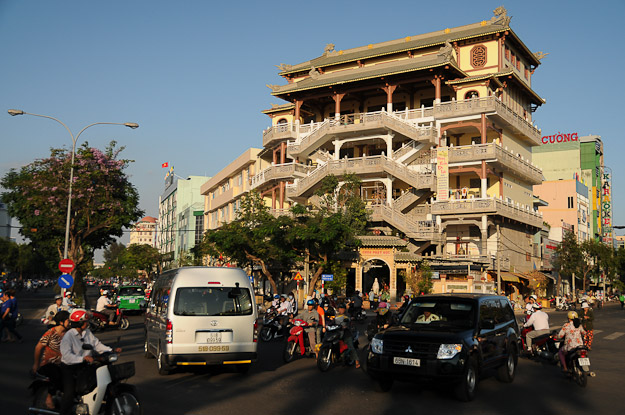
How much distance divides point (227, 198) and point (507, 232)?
3359cm

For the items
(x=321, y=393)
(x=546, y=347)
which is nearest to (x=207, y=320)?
(x=321, y=393)

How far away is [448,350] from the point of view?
9992mm

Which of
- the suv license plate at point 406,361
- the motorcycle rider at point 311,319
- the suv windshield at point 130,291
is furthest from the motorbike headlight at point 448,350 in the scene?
the suv windshield at point 130,291

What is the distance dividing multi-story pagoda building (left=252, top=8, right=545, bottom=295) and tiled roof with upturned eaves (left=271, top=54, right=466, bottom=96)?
120 mm

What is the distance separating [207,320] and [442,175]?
3387 cm

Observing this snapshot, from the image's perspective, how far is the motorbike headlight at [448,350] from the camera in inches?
392

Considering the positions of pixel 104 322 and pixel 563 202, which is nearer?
pixel 104 322

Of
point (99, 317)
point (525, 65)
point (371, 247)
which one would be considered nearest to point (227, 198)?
point (371, 247)

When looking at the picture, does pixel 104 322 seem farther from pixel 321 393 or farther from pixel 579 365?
pixel 579 365

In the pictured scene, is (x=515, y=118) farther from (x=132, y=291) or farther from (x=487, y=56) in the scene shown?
(x=132, y=291)

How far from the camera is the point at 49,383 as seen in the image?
7.73 metres

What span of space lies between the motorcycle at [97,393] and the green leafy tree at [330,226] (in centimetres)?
2842

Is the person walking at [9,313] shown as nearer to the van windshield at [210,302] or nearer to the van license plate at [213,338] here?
the van windshield at [210,302]

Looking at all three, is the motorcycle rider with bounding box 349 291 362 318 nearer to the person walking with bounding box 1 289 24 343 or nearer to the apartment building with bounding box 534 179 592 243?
the person walking with bounding box 1 289 24 343
